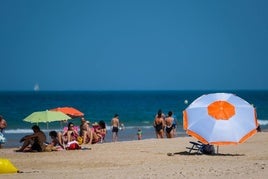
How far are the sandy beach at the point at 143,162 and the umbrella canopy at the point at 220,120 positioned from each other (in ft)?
1.89

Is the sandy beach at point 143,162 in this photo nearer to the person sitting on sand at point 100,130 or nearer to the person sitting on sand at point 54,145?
the person sitting on sand at point 54,145

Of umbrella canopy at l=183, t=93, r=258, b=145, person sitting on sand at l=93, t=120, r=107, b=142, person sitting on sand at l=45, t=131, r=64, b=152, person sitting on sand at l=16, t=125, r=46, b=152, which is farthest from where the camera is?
person sitting on sand at l=93, t=120, r=107, b=142


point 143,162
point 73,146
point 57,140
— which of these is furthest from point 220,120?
point 57,140

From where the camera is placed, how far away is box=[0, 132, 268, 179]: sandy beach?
1035 cm

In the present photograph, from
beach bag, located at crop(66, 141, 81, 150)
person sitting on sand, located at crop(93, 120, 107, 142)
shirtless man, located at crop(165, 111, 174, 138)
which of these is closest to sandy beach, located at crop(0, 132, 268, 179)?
beach bag, located at crop(66, 141, 81, 150)

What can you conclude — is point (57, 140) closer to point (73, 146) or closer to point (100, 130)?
point (73, 146)

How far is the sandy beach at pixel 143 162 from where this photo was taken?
1035 cm

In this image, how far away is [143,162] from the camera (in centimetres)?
1277

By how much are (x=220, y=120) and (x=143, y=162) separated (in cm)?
225

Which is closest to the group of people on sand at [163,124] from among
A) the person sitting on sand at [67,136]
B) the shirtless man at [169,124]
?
the shirtless man at [169,124]

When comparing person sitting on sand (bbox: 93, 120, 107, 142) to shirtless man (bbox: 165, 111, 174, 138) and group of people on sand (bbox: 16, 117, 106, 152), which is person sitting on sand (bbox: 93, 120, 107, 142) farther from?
shirtless man (bbox: 165, 111, 174, 138)

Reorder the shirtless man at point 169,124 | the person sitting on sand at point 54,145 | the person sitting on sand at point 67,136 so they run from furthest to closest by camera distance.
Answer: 1. the shirtless man at point 169,124
2. the person sitting on sand at point 67,136
3. the person sitting on sand at point 54,145

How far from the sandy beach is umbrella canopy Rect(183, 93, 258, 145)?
0.58 metres

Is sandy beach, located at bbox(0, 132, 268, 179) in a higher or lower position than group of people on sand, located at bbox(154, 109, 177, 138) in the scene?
lower
